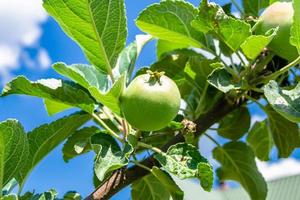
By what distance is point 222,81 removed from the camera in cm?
116

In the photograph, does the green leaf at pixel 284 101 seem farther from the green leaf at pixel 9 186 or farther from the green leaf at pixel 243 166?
the green leaf at pixel 9 186

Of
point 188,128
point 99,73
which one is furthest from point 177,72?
point 188,128

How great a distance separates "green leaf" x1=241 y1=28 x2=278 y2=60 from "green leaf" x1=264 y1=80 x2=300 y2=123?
7 cm

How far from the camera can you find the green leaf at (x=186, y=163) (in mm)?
1024

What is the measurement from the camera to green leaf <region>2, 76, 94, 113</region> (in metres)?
1.13

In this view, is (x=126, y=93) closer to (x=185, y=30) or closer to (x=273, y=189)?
(x=185, y=30)

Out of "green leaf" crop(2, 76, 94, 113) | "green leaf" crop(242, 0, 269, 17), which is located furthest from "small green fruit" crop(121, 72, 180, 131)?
"green leaf" crop(242, 0, 269, 17)

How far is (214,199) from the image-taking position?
43.6 ft

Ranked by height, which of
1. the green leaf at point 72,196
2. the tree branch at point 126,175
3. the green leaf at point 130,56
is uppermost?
the green leaf at point 130,56

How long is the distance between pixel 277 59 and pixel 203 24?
212 mm

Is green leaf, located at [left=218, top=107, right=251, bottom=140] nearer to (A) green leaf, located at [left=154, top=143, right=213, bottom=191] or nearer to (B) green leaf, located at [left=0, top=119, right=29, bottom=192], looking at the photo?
(A) green leaf, located at [left=154, top=143, right=213, bottom=191]

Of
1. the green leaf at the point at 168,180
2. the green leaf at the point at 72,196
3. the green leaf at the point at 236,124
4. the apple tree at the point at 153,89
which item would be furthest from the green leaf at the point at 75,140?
the green leaf at the point at 236,124

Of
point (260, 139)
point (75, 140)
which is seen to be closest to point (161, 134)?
point (75, 140)

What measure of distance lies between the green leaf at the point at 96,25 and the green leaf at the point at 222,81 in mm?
177
